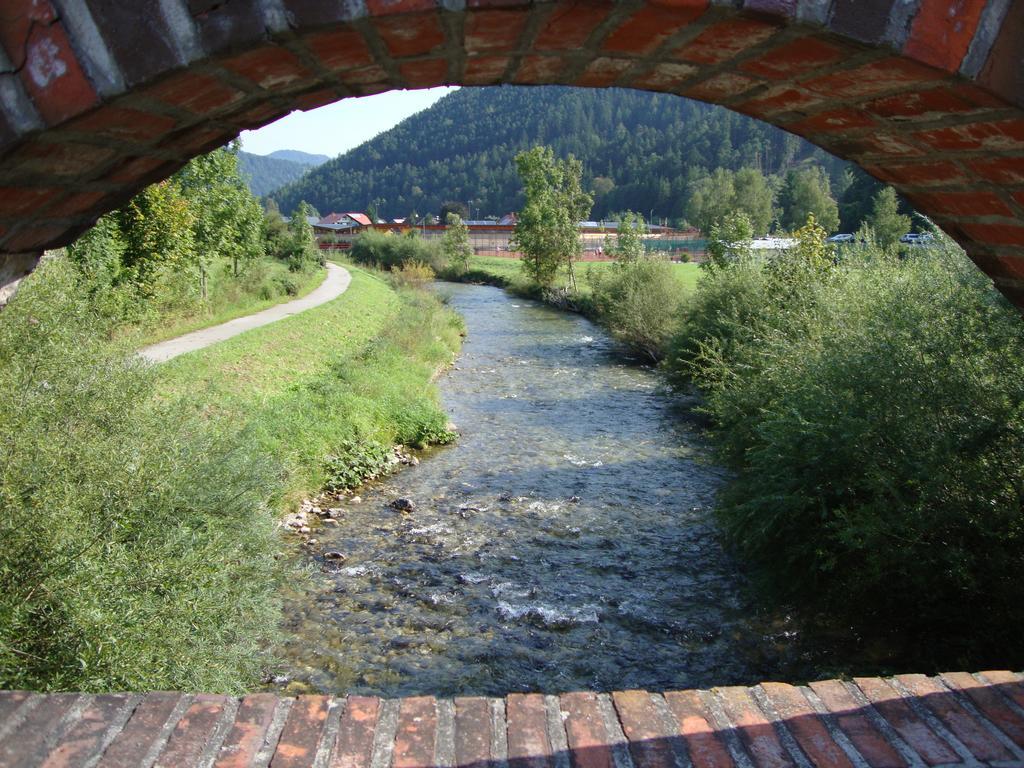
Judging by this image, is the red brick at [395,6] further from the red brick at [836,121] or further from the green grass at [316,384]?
the green grass at [316,384]

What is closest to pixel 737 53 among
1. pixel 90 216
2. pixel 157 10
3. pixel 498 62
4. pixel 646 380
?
pixel 498 62

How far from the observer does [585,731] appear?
8.67ft

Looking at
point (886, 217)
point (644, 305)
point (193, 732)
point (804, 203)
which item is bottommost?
point (804, 203)

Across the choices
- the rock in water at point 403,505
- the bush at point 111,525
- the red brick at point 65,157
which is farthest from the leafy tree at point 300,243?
the red brick at point 65,157

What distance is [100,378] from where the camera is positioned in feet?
21.2

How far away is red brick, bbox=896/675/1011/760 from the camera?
245cm

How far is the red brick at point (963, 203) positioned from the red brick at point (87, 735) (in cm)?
303

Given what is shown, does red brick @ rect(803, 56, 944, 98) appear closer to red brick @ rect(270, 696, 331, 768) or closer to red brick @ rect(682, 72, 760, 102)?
red brick @ rect(682, 72, 760, 102)

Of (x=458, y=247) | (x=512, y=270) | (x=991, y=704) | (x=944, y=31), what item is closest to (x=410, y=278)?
(x=512, y=270)

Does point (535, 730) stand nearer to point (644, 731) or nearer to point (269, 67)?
point (644, 731)

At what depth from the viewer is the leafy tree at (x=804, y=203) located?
2281 inches

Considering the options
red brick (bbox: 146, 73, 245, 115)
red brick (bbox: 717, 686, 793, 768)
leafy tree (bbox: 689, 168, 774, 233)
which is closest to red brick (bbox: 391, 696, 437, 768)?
red brick (bbox: 717, 686, 793, 768)

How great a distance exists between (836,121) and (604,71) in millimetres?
634

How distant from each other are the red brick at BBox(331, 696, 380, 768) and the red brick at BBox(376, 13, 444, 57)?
2.07 meters
